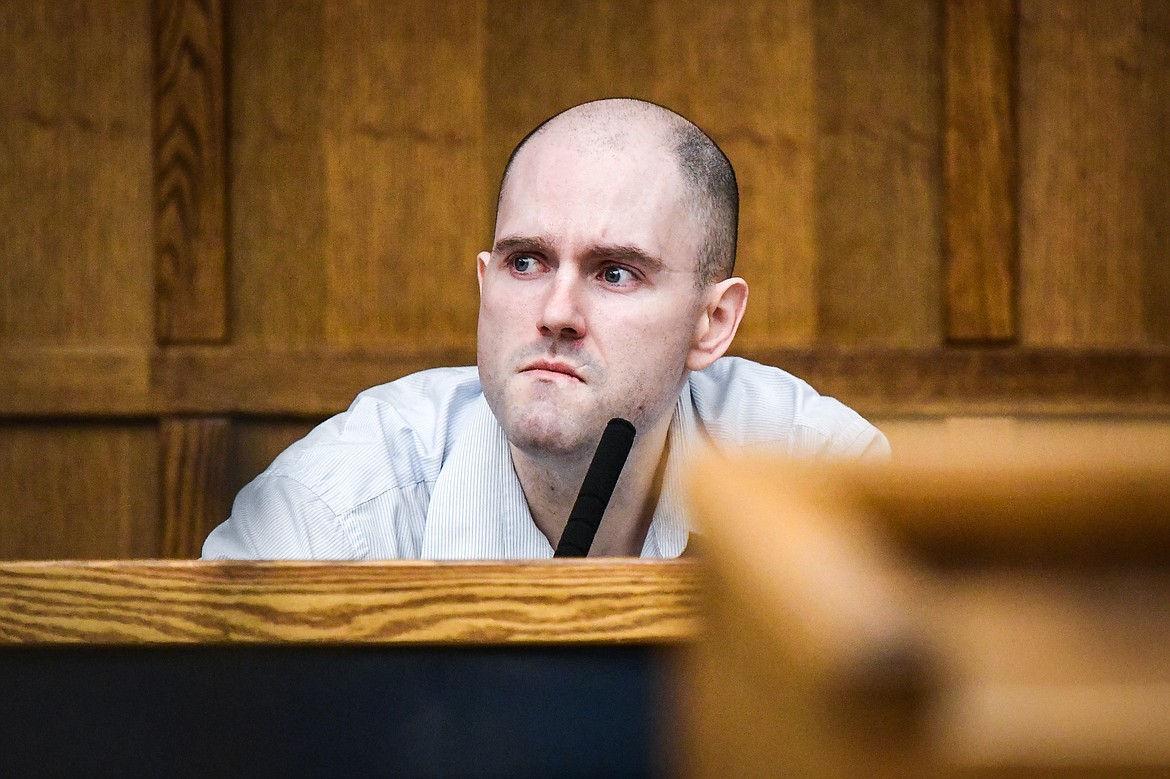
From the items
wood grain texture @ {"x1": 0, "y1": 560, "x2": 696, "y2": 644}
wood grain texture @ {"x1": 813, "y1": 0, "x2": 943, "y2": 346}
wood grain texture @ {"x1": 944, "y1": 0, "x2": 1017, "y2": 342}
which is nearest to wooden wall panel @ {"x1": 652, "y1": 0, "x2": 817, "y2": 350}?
wood grain texture @ {"x1": 813, "y1": 0, "x2": 943, "y2": 346}

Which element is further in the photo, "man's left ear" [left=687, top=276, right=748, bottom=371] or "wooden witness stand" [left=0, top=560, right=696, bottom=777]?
"man's left ear" [left=687, top=276, right=748, bottom=371]

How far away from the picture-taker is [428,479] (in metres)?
1.55

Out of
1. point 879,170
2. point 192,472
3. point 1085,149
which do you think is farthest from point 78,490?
point 1085,149

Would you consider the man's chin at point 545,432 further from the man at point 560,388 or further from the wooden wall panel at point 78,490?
the wooden wall panel at point 78,490

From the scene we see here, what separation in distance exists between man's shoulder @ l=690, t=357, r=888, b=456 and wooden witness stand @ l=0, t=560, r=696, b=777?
2.98 feet

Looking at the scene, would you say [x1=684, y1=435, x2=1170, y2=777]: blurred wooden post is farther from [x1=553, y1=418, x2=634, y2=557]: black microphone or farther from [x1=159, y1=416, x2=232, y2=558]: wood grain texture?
[x1=159, y1=416, x2=232, y2=558]: wood grain texture

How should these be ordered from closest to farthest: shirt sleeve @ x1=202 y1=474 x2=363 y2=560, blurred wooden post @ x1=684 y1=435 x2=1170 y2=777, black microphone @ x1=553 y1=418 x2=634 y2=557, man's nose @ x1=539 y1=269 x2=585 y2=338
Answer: blurred wooden post @ x1=684 y1=435 x2=1170 y2=777
black microphone @ x1=553 y1=418 x2=634 y2=557
man's nose @ x1=539 y1=269 x2=585 y2=338
shirt sleeve @ x1=202 y1=474 x2=363 y2=560

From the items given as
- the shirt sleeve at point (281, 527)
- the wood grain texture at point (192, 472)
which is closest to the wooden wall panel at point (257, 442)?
the wood grain texture at point (192, 472)

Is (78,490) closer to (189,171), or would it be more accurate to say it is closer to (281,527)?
(189,171)

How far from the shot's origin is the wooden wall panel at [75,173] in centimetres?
204

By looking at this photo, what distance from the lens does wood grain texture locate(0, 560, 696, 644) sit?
714mm

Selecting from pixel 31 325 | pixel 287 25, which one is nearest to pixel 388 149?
pixel 287 25

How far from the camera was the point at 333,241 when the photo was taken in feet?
6.80

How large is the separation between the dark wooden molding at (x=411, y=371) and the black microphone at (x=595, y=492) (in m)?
1.01
